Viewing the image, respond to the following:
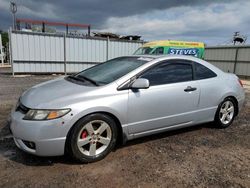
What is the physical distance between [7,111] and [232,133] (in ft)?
16.1

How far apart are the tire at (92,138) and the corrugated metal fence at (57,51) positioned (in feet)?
40.5

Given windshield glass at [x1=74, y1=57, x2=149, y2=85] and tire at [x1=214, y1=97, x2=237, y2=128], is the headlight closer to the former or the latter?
windshield glass at [x1=74, y1=57, x2=149, y2=85]

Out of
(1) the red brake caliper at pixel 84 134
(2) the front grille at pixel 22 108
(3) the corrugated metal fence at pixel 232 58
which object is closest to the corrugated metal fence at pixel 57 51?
(3) the corrugated metal fence at pixel 232 58

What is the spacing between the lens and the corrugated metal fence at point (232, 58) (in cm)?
1703

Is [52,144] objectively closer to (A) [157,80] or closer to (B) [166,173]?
(B) [166,173]

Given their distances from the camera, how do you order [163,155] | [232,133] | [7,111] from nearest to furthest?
[163,155] < [232,133] < [7,111]

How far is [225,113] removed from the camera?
455cm

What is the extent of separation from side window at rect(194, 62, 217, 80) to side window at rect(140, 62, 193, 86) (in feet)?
0.46

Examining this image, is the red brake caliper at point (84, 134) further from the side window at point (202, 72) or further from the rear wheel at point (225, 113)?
the rear wheel at point (225, 113)

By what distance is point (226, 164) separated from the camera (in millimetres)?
3133

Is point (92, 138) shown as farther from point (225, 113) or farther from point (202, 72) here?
point (225, 113)

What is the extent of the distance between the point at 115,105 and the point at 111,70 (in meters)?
0.88

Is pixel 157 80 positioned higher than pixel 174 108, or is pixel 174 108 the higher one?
pixel 157 80

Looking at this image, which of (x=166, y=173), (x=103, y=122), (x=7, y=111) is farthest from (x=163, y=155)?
(x=7, y=111)
